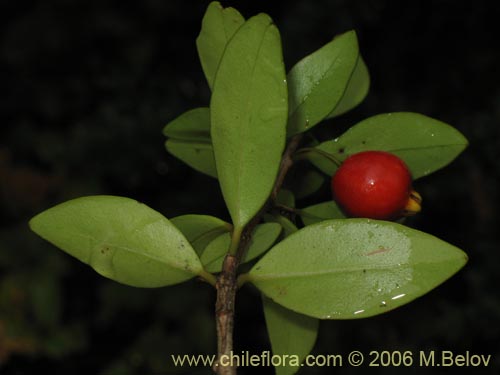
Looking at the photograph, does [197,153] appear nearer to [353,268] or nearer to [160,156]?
[353,268]

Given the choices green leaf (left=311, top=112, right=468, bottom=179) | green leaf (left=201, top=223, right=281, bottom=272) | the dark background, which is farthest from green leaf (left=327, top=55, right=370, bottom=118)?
the dark background

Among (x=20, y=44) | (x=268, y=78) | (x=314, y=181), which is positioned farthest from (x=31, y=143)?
(x=268, y=78)

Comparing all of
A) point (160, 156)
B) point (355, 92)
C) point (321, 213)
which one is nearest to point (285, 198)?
point (321, 213)

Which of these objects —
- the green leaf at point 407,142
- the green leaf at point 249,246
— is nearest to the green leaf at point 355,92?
the green leaf at point 407,142

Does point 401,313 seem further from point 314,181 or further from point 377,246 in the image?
point 377,246

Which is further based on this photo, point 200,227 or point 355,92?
point 355,92
